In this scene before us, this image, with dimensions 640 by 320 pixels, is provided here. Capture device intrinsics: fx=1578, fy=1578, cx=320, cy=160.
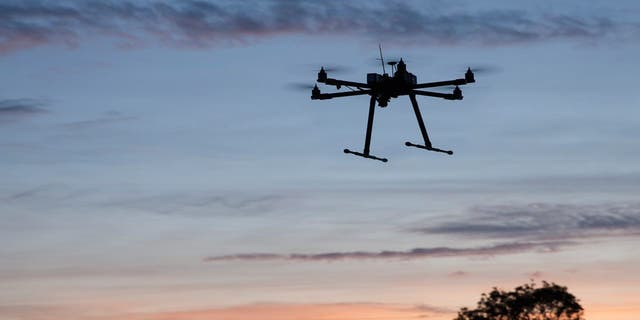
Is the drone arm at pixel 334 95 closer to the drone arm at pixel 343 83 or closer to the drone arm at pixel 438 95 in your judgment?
the drone arm at pixel 343 83

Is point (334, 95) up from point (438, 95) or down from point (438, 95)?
down

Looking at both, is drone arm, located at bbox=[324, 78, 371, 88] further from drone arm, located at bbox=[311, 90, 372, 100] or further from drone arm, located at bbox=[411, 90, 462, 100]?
drone arm, located at bbox=[411, 90, 462, 100]

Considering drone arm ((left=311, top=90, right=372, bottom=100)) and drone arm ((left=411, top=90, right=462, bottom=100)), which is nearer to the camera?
drone arm ((left=411, top=90, right=462, bottom=100))

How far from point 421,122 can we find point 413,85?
3.91 metres

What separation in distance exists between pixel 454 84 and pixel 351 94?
7759mm

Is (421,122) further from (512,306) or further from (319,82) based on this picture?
(512,306)

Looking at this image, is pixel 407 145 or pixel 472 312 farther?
pixel 472 312

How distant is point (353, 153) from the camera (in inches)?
4291

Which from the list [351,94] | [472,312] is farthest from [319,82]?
[472,312]

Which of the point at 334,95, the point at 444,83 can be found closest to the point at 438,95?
the point at 444,83

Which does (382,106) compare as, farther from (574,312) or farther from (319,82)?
(574,312)

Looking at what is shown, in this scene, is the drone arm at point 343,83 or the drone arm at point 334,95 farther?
the drone arm at point 334,95

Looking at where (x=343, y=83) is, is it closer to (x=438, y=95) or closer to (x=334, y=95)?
(x=334, y=95)

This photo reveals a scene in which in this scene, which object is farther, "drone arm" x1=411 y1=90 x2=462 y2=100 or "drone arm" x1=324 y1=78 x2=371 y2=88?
"drone arm" x1=411 y1=90 x2=462 y2=100
